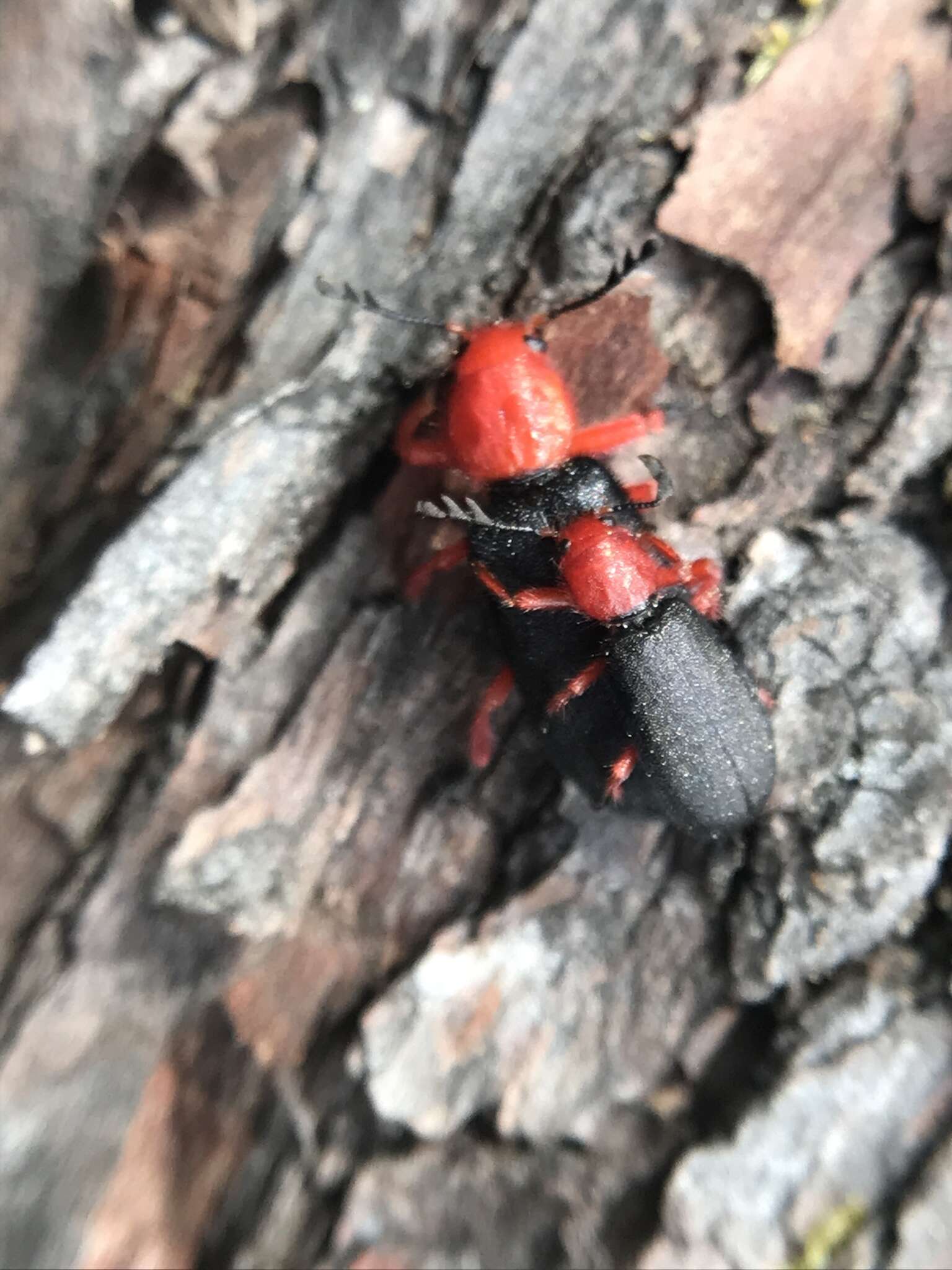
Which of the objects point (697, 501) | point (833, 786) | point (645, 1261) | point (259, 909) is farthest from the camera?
point (259, 909)

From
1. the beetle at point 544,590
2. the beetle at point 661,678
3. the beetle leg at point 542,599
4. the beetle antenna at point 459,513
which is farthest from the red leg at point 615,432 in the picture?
the beetle leg at point 542,599

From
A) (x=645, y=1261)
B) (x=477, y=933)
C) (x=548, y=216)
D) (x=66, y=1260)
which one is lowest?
(x=645, y=1261)

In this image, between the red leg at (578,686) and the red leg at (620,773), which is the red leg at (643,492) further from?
the red leg at (620,773)

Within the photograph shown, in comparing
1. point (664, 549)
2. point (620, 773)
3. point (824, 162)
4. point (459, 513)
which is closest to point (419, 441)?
point (459, 513)

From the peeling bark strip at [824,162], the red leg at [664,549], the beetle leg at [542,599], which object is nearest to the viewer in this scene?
the peeling bark strip at [824,162]

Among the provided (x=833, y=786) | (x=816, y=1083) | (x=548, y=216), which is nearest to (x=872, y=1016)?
(x=816, y=1083)

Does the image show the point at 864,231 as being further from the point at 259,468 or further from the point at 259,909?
the point at 259,909

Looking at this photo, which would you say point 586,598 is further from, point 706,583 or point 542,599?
point 706,583
